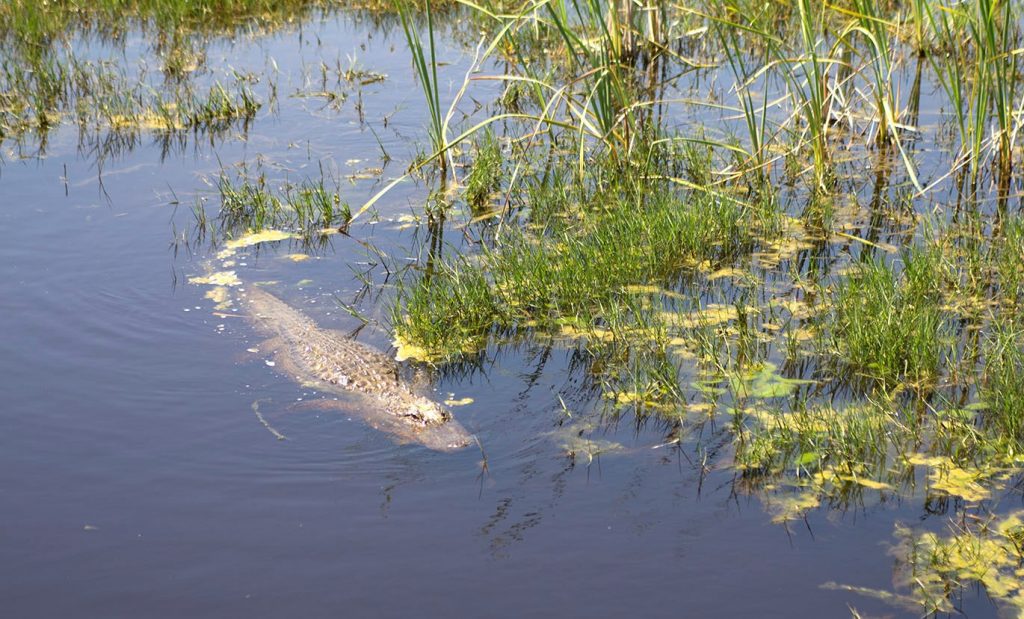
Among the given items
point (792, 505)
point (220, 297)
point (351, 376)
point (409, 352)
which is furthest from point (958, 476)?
point (220, 297)

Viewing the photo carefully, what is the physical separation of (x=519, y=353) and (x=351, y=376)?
0.83 m

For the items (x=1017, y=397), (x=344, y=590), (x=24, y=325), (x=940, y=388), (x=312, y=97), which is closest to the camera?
(x=344, y=590)

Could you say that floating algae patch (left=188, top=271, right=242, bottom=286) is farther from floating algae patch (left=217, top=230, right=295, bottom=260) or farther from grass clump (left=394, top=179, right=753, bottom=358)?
grass clump (left=394, top=179, right=753, bottom=358)

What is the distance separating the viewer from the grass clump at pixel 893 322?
456 cm

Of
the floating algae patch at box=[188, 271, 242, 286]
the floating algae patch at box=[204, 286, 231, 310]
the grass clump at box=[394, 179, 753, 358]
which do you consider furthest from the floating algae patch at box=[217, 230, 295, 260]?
the grass clump at box=[394, 179, 753, 358]

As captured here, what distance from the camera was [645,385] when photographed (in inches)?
183

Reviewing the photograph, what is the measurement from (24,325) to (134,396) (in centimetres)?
112

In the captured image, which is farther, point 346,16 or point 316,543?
point 346,16

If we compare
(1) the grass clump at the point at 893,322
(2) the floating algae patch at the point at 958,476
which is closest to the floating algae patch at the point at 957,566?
(2) the floating algae patch at the point at 958,476

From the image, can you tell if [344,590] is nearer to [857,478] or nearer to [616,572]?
[616,572]

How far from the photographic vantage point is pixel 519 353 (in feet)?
16.8

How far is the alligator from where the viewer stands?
14.8 ft

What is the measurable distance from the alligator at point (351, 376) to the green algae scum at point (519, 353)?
0.04 m

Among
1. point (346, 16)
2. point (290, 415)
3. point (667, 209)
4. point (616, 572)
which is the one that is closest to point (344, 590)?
point (616, 572)
